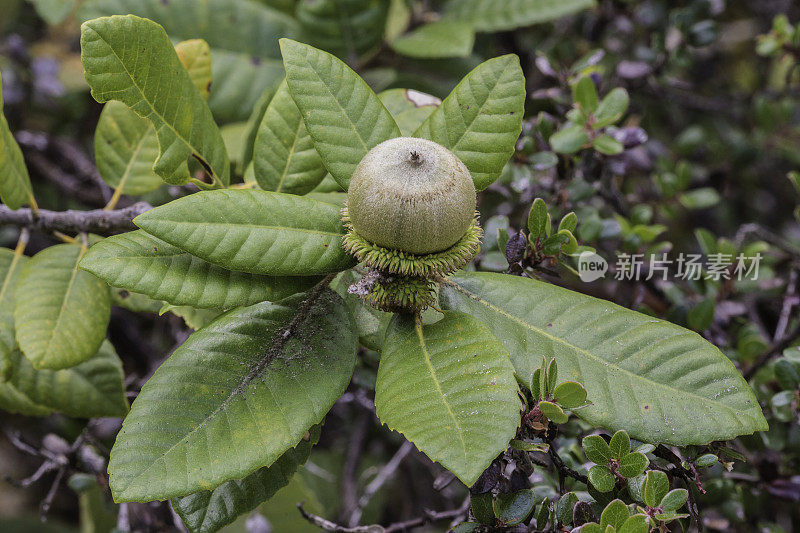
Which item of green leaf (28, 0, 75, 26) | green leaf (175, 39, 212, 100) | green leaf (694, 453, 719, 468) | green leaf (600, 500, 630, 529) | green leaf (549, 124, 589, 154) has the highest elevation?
green leaf (175, 39, 212, 100)

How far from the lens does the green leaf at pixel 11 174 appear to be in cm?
135

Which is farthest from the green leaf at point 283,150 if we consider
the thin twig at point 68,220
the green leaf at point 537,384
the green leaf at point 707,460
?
the green leaf at point 707,460

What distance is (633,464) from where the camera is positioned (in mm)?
1174

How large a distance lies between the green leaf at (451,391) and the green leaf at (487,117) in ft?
1.02

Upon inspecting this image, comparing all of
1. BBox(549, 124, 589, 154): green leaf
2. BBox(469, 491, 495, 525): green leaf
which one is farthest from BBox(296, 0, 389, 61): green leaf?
BBox(469, 491, 495, 525): green leaf

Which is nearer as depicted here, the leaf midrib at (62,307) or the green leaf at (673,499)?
the green leaf at (673,499)

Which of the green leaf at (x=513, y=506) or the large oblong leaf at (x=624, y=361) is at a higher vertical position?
the large oblong leaf at (x=624, y=361)

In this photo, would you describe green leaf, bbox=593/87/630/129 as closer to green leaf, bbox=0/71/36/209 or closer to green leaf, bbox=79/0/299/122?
green leaf, bbox=79/0/299/122

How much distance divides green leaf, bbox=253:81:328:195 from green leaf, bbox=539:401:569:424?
26.4 inches

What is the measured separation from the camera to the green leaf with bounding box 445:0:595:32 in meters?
2.16

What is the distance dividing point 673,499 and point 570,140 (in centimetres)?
92

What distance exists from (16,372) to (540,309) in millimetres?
1233

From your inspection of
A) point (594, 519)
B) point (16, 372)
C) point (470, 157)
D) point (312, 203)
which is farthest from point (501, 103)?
point (16, 372)

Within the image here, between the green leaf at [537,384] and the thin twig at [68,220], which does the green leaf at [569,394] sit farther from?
the thin twig at [68,220]
